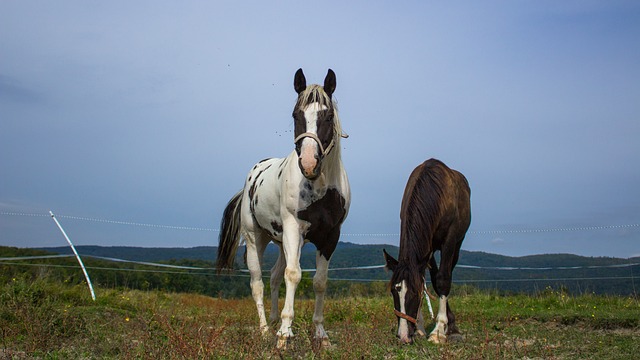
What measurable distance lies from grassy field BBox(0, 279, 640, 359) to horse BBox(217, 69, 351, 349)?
0.43 metres

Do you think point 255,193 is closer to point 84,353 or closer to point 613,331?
point 84,353

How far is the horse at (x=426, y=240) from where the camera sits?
20.9ft

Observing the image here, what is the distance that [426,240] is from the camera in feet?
22.1

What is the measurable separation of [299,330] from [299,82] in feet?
7.88

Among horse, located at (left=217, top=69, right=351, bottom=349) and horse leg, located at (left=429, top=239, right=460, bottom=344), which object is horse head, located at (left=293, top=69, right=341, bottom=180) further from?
horse leg, located at (left=429, top=239, right=460, bottom=344)

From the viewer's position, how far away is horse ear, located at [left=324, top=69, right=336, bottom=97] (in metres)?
6.14

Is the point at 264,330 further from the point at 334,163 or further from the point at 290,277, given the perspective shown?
the point at 334,163

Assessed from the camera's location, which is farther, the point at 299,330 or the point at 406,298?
the point at 406,298

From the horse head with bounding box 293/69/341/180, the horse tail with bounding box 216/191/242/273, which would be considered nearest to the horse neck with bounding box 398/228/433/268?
the horse head with bounding box 293/69/341/180

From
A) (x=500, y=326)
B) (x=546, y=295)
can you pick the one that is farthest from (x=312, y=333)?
(x=546, y=295)

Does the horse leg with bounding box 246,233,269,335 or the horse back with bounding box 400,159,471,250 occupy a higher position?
the horse back with bounding box 400,159,471,250

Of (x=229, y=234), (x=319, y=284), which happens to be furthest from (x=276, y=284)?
(x=229, y=234)

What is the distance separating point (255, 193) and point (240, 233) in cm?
121

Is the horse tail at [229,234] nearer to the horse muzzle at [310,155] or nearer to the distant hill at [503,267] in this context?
the distant hill at [503,267]
